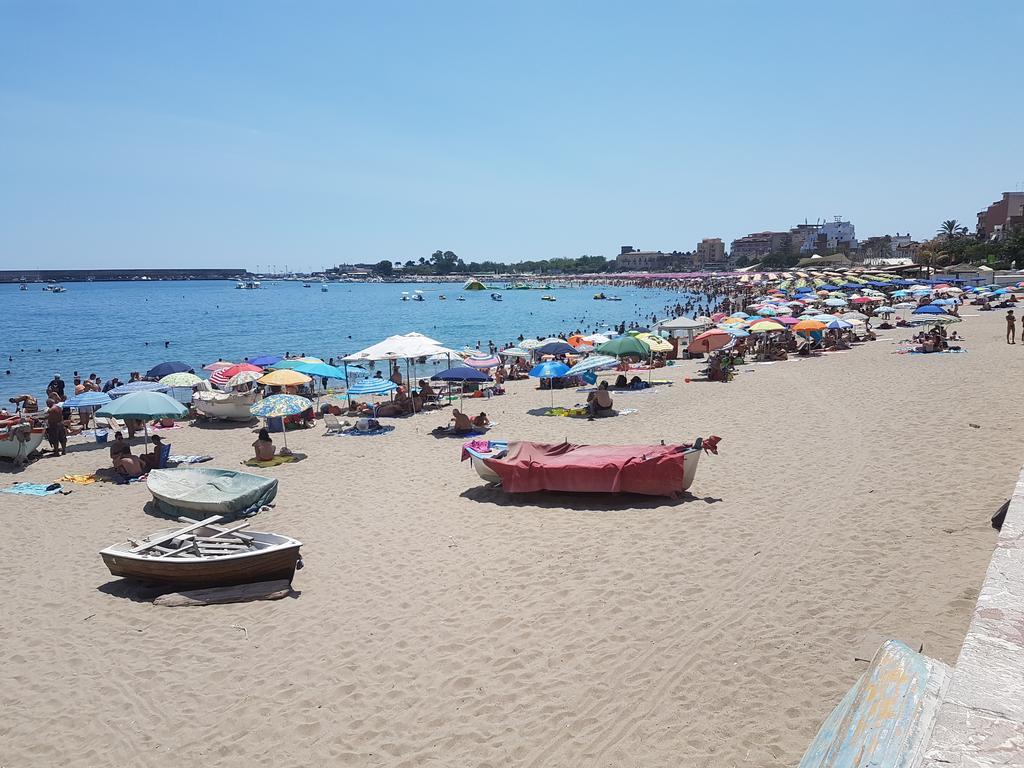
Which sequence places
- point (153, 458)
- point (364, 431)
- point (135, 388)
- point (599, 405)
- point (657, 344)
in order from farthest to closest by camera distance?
point (657, 344) < point (135, 388) < point (599, 405) < point (364, 431) < point (153, 458)

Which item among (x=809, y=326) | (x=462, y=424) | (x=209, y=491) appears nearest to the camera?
(x=209, y=491)

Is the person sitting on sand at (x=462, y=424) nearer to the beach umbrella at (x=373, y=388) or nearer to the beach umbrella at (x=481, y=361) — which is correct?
the beach umbrella at (x=373, y=388)

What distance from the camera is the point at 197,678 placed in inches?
226

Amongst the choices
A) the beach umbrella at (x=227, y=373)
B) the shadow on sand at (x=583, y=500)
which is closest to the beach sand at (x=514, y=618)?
the shadow on sand at (x=583, y=500)

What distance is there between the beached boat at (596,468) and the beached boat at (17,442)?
32.8 feet

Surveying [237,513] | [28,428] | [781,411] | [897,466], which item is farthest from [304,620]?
[781,411]

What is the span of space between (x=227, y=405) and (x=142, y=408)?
5.27 metres

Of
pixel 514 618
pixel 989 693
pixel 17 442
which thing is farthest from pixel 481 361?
pixel 989 693

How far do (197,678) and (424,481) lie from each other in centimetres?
579

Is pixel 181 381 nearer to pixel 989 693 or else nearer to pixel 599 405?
pixel 599 405

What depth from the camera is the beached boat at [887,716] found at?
1872 millimetres

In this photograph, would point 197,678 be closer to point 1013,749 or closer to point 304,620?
point 304,620

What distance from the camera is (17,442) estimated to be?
13.4 metres

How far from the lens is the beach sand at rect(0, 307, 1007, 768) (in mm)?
4852
